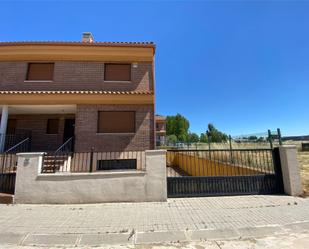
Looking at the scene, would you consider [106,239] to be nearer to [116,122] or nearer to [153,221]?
[153,221]

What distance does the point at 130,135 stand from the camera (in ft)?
35.9

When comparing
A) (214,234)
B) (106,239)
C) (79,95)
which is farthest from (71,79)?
(214,234)

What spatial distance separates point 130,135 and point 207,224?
7204 millimetres

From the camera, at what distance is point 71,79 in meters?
11.5

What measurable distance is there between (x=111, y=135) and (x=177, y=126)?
58141 mm

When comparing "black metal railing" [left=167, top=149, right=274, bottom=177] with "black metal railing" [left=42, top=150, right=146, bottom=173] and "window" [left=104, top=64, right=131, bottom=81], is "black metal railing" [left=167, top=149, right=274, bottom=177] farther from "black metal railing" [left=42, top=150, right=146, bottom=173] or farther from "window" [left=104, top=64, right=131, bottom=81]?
"window" [left=104, top=64, right=131, bottom=81]

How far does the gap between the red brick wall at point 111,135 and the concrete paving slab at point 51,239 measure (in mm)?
6615

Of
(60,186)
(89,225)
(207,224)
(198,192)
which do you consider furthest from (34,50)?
(207,224)

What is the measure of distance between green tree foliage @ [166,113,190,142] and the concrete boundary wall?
2385 inches

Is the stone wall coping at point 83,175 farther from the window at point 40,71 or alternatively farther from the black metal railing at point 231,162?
the window at point 40,71

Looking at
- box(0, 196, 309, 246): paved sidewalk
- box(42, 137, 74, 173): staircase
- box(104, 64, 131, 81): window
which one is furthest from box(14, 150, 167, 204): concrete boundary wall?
box(104, 64, 131, 81): window

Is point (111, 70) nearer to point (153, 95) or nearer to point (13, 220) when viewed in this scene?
point (153, 95)

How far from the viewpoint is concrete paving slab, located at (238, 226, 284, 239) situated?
4.00 m

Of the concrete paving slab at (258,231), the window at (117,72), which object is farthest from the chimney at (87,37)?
the concrete paving slab at (258,231)
